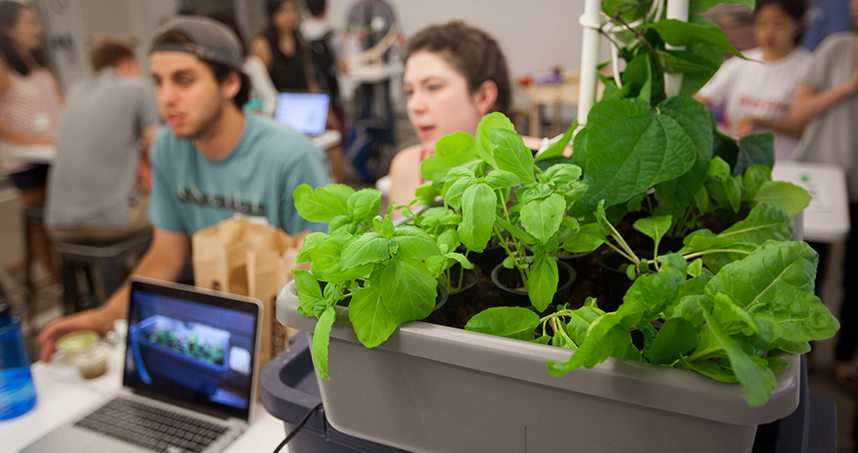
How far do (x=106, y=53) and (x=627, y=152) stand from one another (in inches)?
123

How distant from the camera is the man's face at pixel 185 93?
1.70m

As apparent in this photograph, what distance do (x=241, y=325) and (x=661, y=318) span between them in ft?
2.59

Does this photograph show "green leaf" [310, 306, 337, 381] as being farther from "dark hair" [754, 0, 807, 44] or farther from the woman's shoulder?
"dark hair" [754, 0, 807, 44]

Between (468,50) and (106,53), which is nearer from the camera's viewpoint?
(468,50)

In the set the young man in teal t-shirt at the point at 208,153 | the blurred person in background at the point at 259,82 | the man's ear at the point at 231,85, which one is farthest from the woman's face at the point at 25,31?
the man's ear at the point at 231,85

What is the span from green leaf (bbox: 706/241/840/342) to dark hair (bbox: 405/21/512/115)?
130 centimetres

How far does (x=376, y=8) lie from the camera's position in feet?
20.9

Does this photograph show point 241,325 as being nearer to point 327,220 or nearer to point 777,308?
point 327,220

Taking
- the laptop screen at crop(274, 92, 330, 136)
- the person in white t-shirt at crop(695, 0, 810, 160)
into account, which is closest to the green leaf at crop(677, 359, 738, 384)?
the person in white t-shirt at crop(695, 0, 810, 160)

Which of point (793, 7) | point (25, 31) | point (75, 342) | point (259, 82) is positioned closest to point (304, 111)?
point (259, 82)

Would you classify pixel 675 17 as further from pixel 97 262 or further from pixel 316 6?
pixel 316 6

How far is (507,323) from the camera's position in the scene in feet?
1.44

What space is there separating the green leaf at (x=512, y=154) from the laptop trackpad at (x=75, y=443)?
88cm

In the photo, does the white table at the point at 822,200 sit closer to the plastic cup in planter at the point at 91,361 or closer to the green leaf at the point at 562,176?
the green leaf at the point at 562,176
